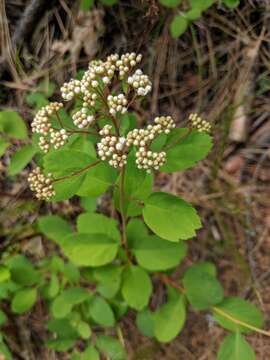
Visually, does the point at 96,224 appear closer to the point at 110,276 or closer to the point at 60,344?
the point at 110,276

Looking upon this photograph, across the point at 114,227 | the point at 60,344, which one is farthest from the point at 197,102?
the point at 60,344

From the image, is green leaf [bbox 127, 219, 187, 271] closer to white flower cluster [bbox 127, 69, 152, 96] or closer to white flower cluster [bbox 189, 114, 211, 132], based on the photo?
white flower cluster [bbox 189, 114, 211, 132]

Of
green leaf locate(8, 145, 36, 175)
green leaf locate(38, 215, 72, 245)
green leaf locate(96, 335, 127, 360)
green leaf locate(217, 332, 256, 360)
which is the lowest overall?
green leaf locate(96, 335, 127, 360)

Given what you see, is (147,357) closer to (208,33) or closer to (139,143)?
(139,143)

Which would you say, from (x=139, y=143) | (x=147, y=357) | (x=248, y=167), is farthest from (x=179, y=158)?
(x=147, y=357)

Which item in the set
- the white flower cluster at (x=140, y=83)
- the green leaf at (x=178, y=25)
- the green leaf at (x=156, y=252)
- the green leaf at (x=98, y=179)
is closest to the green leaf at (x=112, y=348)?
the green leaf at (x=156, y=252)

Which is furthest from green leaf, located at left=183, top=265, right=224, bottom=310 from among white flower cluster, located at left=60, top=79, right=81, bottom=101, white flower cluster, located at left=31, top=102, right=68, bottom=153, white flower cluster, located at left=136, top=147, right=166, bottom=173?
white flower cluster, located at left=60, top=79, right=81, bottom=101
